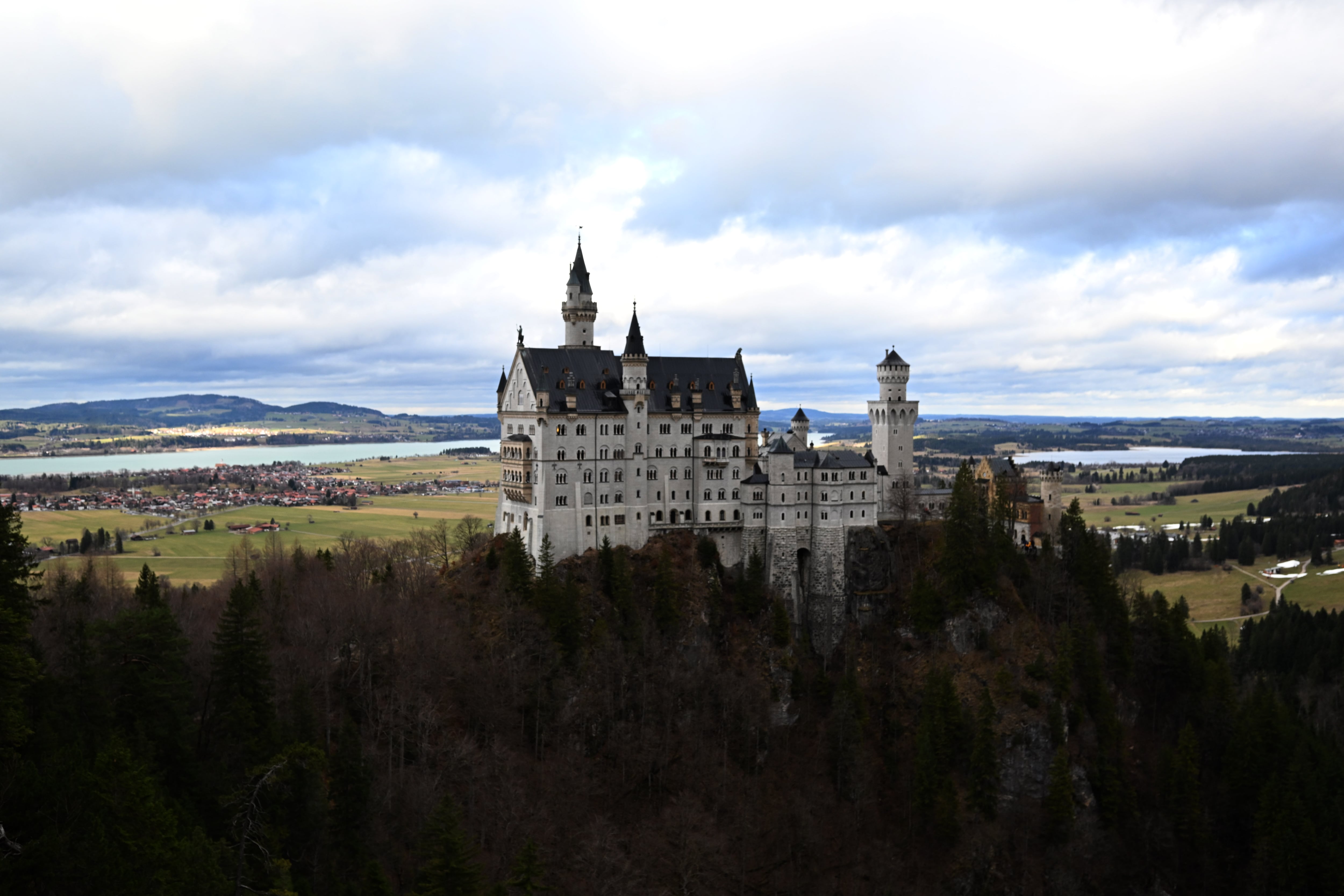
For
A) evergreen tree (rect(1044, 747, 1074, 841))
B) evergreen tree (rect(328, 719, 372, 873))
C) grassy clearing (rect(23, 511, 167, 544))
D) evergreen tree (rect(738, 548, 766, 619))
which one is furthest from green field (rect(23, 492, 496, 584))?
evergreen tree (rect(1044, 747, 1074, 841))

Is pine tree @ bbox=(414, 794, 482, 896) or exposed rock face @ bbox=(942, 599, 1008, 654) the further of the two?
exposed rock face @ bbox=(942, 599, 1008, 654)

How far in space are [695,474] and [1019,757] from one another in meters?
38.6

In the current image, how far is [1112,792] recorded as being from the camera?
8569cm

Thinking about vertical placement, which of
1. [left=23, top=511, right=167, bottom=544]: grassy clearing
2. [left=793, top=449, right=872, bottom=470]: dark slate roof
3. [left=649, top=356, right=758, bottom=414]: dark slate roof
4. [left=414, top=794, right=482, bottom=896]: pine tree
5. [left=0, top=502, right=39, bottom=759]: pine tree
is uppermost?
[left=649, top=356, right=758, bottom=414]: dark slate roof

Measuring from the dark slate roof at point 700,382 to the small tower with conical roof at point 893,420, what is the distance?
1472cm

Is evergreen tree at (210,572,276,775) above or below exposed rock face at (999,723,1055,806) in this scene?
above

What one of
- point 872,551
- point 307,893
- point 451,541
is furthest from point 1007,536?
point 307,893

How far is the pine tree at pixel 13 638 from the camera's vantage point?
35000 mm

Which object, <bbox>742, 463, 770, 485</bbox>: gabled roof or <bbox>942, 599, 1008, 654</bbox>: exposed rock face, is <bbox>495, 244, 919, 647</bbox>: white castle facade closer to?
<bbox>742, 463, 770, 485</bbox>: gabled roof

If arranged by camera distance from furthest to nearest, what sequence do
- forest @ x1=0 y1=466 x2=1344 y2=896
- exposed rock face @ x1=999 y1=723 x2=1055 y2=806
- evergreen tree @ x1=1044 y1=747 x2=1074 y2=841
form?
exposed rock face @ x1=999 y1=723 x2=1055 y2=806, evergreen tree @ x1=1044 y1=747 x2=1074 y2=841, forest @ x1=0 y1=466 x2=1344 y2=896

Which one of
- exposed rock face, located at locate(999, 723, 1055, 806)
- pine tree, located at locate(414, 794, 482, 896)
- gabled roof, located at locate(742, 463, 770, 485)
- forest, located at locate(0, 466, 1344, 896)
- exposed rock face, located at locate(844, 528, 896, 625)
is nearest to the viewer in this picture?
pine tree, located at locate(414, 794, 482, 896)

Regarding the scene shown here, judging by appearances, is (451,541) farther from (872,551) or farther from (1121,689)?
(1121,689)

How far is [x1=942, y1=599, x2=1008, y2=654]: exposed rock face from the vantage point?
90.1 metres

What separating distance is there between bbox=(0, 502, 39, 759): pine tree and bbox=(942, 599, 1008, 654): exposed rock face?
72061 millimetres
